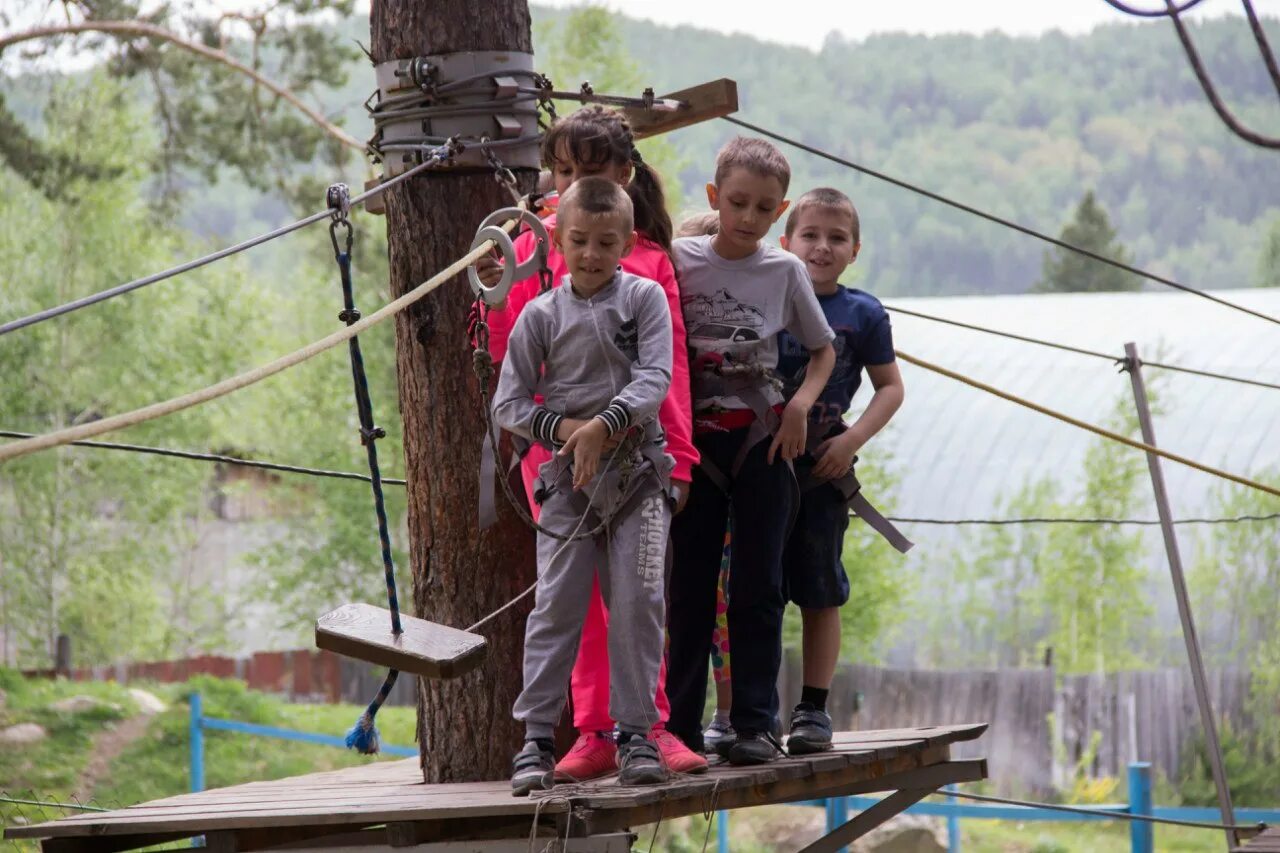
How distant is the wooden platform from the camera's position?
2.80 metres

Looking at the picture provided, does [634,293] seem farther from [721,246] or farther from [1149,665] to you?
[1149,665]

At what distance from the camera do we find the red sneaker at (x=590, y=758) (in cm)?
309

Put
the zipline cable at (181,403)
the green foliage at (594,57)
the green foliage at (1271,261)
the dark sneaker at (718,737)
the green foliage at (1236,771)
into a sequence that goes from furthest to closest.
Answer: the green foliage at (1271,261)
the green foliage at (594,57)
the green foliage at (1236,771)
the dark sneaker at (718,737)
the zipline cable at (181,403)

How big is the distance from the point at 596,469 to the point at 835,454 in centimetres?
74

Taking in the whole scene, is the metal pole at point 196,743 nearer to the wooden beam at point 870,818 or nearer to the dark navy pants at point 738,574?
the wooden beam at point 870,818

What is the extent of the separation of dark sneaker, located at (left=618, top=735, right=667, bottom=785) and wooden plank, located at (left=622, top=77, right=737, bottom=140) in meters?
1.56

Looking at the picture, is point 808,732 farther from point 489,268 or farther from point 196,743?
point 196,743

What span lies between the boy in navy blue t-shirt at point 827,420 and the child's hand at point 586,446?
73 cm

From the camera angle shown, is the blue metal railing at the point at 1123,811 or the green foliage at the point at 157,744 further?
the green foliage at the point at 157,744

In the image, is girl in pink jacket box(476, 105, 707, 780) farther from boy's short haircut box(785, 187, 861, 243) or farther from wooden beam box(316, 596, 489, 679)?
boy's short haircut box(785, 187, 861, 243)

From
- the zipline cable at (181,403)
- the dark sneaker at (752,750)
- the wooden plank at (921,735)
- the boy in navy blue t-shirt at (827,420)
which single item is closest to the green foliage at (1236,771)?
the wooden plank at (921,735)

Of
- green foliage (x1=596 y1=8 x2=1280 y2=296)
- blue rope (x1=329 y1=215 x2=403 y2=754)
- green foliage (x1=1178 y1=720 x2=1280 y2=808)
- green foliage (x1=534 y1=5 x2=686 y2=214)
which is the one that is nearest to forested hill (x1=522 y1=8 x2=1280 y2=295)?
green foliage (x1=596 y1=8 x2=1280 y2=296)

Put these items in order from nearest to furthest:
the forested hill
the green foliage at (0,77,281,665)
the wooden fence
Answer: the wooden fence < the green foliage at (0,77,281,665) < the forested hill

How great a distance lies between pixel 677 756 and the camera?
3121mm
